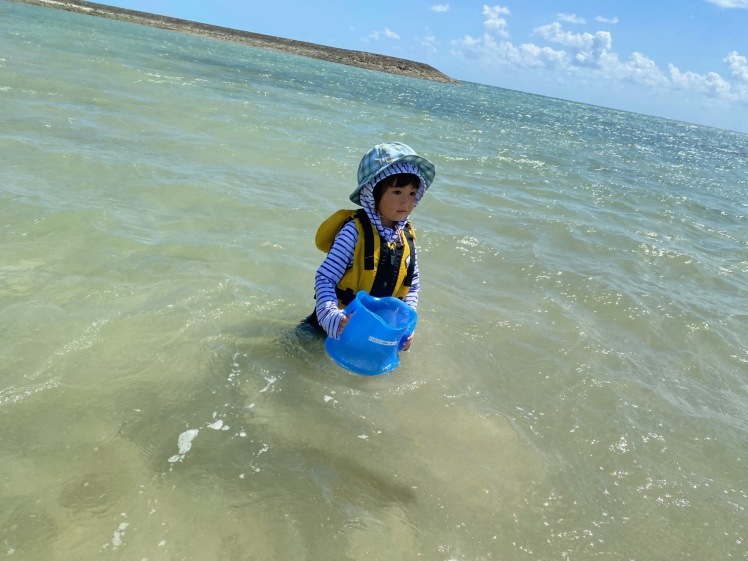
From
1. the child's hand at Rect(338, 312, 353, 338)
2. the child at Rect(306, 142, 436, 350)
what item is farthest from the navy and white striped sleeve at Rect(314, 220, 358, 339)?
the child's hand at Rect(338, 312, 353, 338)

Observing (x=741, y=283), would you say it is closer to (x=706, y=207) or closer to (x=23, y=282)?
(x=706, y=207)

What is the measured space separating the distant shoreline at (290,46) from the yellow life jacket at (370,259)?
9367 cm

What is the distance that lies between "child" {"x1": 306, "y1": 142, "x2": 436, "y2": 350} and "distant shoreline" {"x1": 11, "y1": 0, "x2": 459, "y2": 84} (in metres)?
93.8

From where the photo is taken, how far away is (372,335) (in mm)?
2863

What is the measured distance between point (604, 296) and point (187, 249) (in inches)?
162

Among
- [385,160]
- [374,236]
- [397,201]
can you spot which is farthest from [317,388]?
[385,160]

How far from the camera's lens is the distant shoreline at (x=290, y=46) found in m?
87.4

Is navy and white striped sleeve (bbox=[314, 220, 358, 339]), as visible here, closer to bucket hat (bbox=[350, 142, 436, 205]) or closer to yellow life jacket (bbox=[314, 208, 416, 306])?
yellow life jacket (bbox=[314, 208, 416, 306])

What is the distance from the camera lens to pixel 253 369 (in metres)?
3.41

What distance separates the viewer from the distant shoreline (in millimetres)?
87375

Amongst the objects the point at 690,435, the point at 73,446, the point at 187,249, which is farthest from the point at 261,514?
the point at 187,249

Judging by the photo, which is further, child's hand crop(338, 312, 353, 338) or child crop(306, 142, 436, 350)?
child crop(306, 142, 436, 350)

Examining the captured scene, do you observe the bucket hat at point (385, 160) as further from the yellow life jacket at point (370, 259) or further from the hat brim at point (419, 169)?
the yellow life jacket at point (370, 259)

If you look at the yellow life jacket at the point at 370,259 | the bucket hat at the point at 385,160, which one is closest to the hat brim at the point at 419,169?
the bucket hat at the point at 385,160
